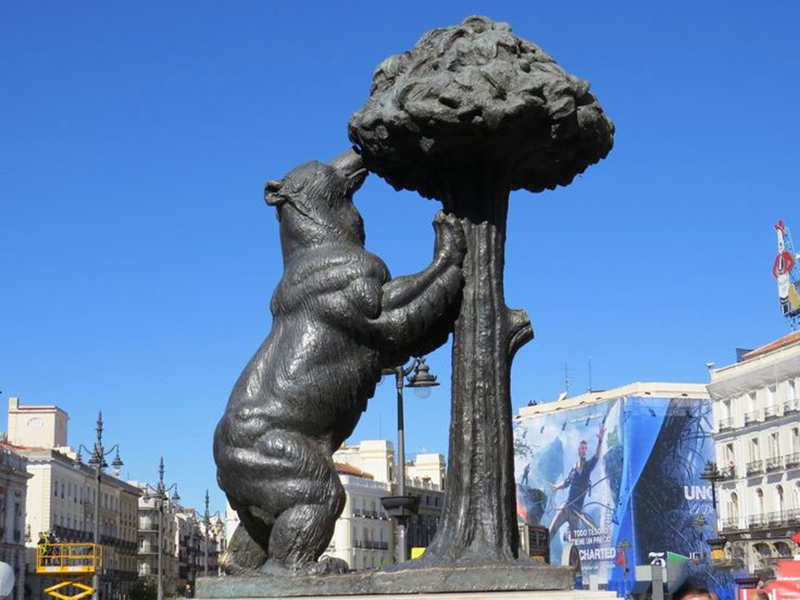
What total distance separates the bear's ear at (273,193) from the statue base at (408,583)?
1885mm

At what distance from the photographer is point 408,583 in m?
5.62

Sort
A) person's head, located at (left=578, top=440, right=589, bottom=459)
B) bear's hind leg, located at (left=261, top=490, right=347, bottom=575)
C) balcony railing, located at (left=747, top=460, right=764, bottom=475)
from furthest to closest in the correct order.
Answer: person's head, located at (left=578, top=440, right=589, bottom=459) → balcony railing, located at (left=747, top=460, right=764, bottom=475) → bear's hind leg, located at (left=261, top=490, right=347, bottom=575)

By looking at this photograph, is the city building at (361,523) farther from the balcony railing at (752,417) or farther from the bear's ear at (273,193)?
the bear's ear at (273,193)

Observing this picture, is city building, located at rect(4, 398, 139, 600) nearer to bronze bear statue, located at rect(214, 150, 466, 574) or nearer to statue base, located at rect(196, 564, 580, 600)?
bronze bear statue, located at rect(214, 150, 466, 574)

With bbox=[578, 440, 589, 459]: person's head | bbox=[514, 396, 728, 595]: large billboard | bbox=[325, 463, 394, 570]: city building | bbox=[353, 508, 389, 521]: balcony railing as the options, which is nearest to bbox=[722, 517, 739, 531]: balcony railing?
bbox=[514, 396, 728, 595]: large billboard

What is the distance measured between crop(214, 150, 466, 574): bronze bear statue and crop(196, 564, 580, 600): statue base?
13 cm

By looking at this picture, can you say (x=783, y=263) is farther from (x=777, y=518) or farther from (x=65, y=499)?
(x=65, y=499)

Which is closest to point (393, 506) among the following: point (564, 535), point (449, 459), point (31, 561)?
point (449, 459)

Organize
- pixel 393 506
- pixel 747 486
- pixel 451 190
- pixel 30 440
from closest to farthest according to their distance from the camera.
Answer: pixel 451 190, pixel 393 506, pixel 747 486, pixel 30 440

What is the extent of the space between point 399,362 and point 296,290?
0.63m

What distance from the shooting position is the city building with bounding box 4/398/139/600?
64.4 meters

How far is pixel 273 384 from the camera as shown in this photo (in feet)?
19.7

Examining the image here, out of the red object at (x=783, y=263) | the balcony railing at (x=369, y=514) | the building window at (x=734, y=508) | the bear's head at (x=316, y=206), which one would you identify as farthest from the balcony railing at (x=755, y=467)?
the bear's head at (x=316, y=206)

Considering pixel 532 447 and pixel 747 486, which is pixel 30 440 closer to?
pixel 532 447
